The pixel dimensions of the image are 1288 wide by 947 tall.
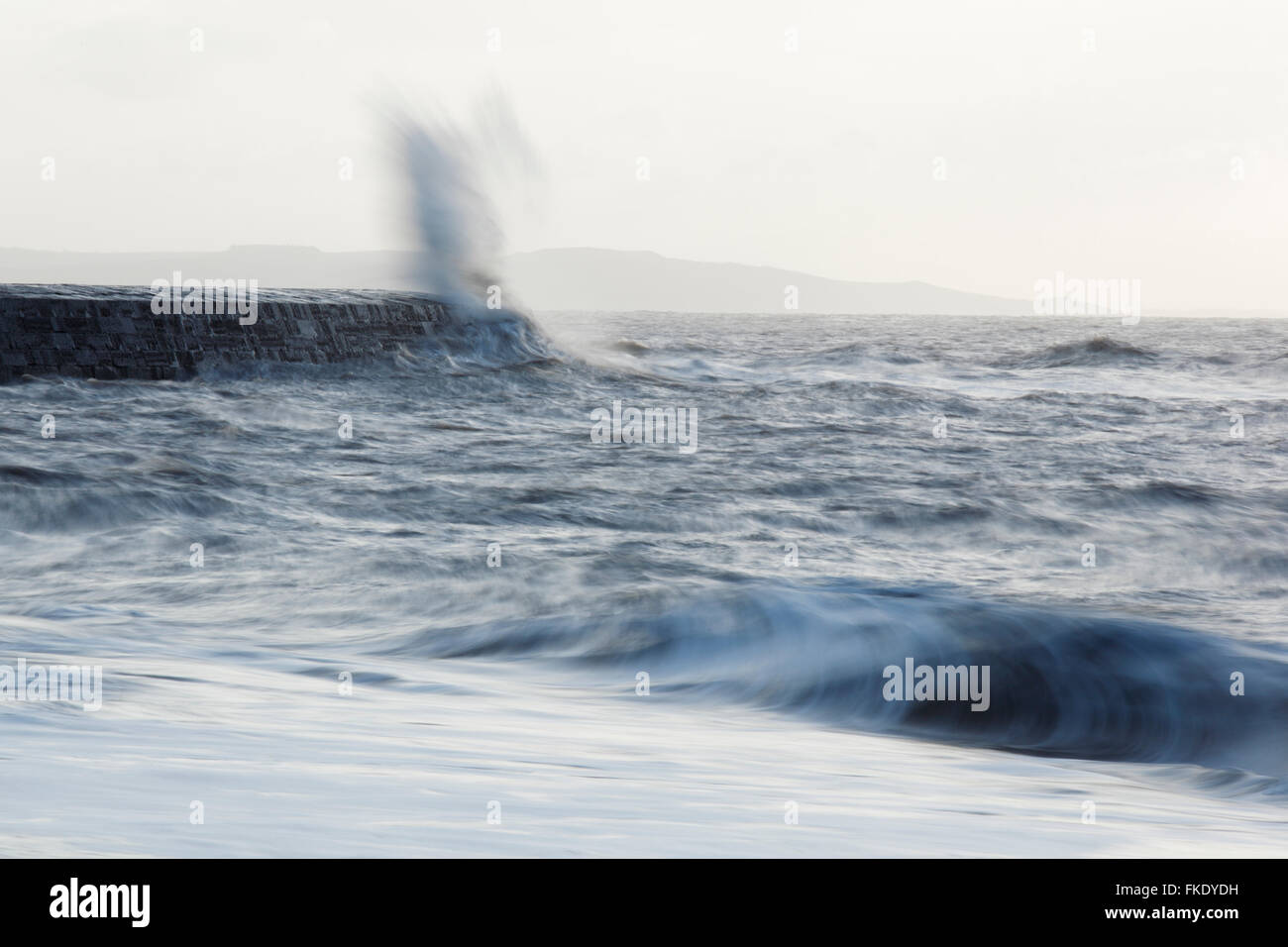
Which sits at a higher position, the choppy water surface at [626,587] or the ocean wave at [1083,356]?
the ocean wave at [1083,356]

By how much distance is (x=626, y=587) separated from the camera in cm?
661

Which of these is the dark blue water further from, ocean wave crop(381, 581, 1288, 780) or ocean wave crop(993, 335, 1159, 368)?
ocean wave crop(993, 335, 1159, 368)

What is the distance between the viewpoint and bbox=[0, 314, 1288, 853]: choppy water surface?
11.8 ft

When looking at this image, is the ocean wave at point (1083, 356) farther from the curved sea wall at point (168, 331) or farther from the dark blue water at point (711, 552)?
the curved sea wall at point (168, 331)

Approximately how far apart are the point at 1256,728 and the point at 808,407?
1299 cm

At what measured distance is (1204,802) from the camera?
353cm

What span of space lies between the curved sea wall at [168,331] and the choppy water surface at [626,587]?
7.66 feet

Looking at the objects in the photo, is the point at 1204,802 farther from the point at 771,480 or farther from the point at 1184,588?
the point at 771,480

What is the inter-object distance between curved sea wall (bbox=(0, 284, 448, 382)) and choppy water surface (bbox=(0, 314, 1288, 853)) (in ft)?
7.66

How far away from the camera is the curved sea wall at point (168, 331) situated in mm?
17531

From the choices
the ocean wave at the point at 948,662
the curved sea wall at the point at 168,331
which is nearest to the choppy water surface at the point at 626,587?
the ocean wave at the point at 948,662

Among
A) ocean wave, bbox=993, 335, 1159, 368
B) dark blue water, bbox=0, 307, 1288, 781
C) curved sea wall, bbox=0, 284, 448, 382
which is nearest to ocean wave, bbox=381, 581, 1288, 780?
dark blue water, bbox=0, 307, 1288, 781
